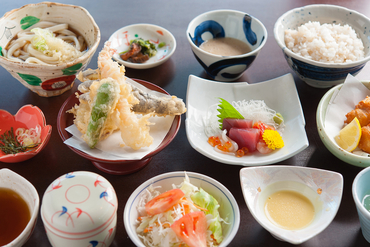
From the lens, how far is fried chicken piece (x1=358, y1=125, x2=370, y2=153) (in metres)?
1.64

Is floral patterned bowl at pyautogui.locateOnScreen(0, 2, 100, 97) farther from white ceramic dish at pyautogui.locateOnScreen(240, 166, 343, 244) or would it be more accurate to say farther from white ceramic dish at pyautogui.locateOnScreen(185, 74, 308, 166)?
white ceramic dish at pyautogui.locateOnScreen(240, 166, 343, 244)

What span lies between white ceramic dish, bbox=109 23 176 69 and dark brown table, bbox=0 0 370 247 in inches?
3.8

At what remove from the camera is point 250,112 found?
1.89m

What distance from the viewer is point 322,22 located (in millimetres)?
2391

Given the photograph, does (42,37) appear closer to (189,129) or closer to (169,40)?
(169,40)

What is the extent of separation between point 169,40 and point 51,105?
1.07 meters

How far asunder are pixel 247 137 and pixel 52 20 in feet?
5.71

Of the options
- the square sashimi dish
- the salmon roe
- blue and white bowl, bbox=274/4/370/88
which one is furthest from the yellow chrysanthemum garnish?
blue and white bowl, bbox=274/4/370/88

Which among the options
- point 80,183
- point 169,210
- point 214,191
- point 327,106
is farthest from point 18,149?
point 327,106

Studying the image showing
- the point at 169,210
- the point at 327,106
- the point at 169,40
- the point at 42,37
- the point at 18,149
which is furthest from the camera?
the point at 169,40

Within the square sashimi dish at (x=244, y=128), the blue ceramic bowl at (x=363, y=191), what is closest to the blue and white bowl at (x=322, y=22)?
the square sashimi dish at (x=244, y=128)

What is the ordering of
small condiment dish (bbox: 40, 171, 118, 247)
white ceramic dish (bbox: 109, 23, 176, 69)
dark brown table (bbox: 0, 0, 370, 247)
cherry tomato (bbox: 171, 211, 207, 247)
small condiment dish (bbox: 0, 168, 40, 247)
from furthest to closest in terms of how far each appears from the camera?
1. white ceramic dish (bbox: 109, 23, 176, 69)
2. dark brown table (bbox: 0, 0, 370, 247)
3. small condiment dish (bbox: 0, 168, 40, 247)
4. cherry tomato (bbox: 171, 211, 207, 247)
5. small condiment dish (bbox: 40, 171, 118, 247)

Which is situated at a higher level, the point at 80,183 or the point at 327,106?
the point at 80,183

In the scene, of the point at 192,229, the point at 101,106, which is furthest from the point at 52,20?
the point at 192,229
